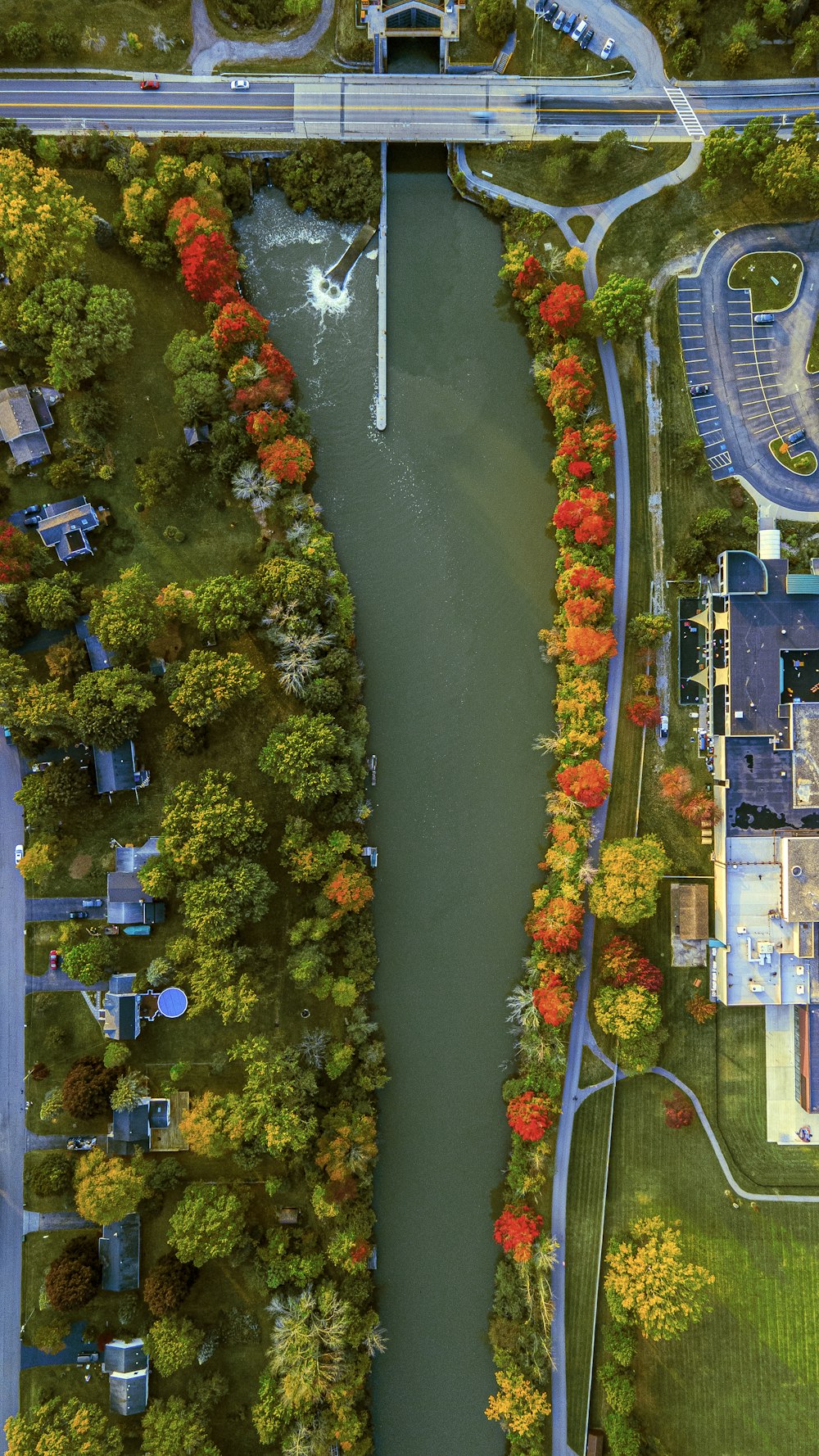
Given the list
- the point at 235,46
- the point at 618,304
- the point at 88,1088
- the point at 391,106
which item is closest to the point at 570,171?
the point at 618,304

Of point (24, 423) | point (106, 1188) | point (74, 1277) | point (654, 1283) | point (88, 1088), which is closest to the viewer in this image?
point (106, 1188)

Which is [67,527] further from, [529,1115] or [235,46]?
[529,1115]

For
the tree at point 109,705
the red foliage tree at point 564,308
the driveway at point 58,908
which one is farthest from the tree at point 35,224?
the driveway at point 58,908

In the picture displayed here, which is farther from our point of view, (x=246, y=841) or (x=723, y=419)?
(x=723, y=419)

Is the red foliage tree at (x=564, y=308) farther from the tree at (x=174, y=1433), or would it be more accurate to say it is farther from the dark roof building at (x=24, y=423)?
the tree at (x=174, y=1433)

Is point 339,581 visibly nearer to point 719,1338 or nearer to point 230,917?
point 230,917

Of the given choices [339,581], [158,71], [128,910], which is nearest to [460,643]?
[339,581]
